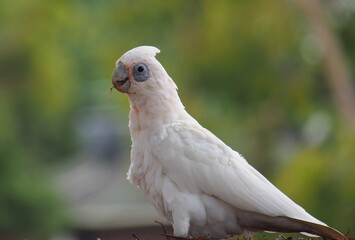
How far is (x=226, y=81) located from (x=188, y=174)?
26.4 feet

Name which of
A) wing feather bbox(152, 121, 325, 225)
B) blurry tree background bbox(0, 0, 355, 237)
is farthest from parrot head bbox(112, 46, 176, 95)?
blurry tree background bbox(0, 0, 355, 237)

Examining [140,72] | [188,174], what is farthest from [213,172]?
→ [140,72]

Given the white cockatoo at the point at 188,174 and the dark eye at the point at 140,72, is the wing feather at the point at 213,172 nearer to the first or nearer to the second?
the white cockatoo at the point at 188,174

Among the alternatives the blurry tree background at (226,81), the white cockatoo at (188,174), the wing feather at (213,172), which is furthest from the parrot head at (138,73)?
the blurry tree background at (226,81)

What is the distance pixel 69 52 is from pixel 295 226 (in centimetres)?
1489

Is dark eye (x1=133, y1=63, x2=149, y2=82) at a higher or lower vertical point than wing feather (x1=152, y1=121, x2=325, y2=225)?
higher

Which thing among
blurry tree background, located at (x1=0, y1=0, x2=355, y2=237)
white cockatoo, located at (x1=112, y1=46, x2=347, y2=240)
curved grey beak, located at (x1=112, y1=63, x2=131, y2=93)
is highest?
blurry tree background, located at (x1=0, y1=0, x2=355, y2=237)

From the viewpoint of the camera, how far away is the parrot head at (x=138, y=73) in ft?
15.3

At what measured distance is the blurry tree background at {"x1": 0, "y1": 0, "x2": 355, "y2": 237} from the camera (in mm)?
10930

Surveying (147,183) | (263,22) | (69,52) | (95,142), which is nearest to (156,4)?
(263,22)

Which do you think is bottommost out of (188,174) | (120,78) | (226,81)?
(188,174)

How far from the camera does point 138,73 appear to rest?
184 inches

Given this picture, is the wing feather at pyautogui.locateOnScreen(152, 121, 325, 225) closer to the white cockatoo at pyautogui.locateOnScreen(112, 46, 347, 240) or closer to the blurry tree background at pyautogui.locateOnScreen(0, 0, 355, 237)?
the white cockatoo at pyautogui.locateOnScreen(112, 46, 347, 240)

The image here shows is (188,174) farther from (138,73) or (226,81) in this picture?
(226,81)
